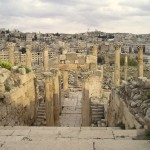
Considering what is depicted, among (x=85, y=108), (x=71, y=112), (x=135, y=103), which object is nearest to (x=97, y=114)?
(x=71, y=112)

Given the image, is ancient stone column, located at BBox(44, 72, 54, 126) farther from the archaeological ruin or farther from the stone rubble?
the stone rubble

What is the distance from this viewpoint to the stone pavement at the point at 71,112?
17455 millimetres

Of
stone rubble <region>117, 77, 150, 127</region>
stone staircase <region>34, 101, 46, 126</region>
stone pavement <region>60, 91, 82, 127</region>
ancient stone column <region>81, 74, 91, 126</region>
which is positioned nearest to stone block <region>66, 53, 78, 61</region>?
stone pavement <region>60, 91, 82, 127</region>

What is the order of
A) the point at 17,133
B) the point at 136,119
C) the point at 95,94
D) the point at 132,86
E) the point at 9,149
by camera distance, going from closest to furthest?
the point at 9,149 < the point at 17,133 < the point at 136,119 < the point at 132,86 < the point at 95,94

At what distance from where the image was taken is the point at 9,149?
5.46m

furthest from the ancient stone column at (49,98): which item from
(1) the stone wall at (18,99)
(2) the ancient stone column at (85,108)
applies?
(2) the ancient stone column at (85,108)

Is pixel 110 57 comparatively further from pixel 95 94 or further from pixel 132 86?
pixel 132 86

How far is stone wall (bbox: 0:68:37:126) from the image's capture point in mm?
12845

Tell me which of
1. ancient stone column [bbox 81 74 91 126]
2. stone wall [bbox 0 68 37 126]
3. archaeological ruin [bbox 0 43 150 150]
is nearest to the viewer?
archaeological ruin [bbox 0 43 150 150]

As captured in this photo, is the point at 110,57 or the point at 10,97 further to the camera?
the point at 110,57

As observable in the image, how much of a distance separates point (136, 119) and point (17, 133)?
340cm

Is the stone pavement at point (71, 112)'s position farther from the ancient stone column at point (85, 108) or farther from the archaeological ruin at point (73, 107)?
the ancient stone column at point (85, 108)

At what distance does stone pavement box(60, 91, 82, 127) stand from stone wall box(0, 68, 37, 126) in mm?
1870

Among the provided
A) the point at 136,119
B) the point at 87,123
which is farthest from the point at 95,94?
the point at 136,119
